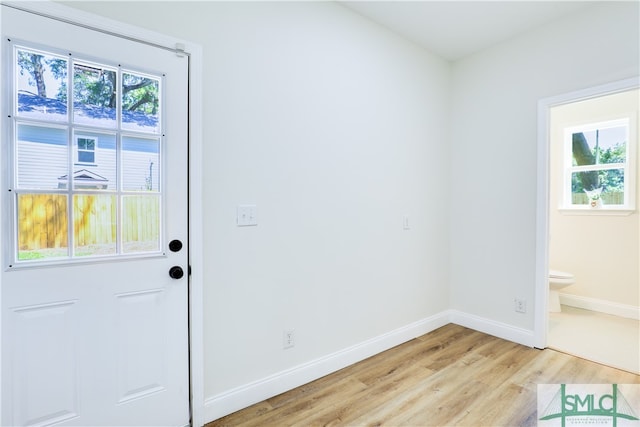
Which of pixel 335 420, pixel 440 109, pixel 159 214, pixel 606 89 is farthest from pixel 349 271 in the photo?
pixel 606 89

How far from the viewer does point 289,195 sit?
6.96ft

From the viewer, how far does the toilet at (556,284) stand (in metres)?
3.42

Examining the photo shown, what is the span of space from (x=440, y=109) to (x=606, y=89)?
49.7 inches

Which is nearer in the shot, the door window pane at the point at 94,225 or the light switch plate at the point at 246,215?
the door window pane at the point at 94,225

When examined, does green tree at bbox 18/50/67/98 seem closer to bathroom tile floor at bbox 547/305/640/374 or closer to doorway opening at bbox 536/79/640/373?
doorway opening at bbox 536/79/640/373

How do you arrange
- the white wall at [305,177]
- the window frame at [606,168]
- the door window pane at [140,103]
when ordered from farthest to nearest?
1. the window frame at [606,168]
2. the white wall at [305,177]
3. the door window pane at [140,103]

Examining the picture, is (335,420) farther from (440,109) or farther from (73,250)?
(440,109)

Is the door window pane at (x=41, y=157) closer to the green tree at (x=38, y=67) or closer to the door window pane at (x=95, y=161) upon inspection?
the door window pane at (x=95, y=161)

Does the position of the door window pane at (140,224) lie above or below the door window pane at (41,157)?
below

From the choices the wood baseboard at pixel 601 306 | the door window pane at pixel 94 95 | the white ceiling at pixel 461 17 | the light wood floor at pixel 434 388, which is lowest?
the light wood floor at pixel 434 388

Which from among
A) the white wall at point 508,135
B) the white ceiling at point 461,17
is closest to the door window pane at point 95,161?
the white ceiling at point 461,17

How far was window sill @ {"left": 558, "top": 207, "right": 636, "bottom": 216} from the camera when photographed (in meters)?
3.36

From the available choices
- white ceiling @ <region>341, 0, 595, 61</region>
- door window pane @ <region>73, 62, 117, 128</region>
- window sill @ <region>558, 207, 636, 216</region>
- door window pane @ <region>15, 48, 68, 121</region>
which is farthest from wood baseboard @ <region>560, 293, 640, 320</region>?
door window pane @ <region>15, 48, 68, 121</region>

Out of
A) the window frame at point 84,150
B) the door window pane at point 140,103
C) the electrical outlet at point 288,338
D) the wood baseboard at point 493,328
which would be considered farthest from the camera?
the wood baseboard at point 493,328
